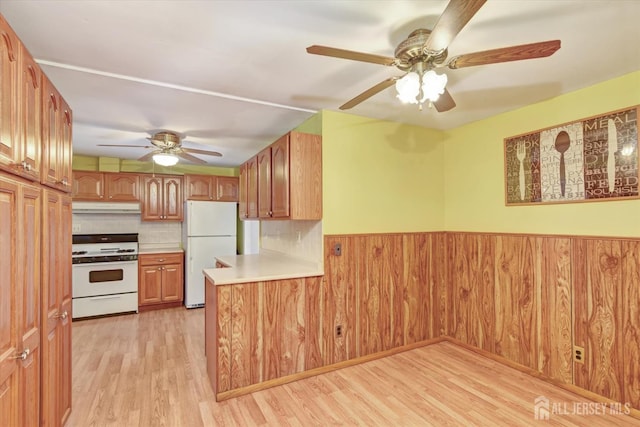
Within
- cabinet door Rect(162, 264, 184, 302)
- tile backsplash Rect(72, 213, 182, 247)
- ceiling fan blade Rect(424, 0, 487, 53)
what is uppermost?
ceiling fan blade Rect(424, 0, 487, 53)

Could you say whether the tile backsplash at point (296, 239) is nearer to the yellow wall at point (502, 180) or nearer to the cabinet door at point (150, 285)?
the yellow wall at point (502, 180)

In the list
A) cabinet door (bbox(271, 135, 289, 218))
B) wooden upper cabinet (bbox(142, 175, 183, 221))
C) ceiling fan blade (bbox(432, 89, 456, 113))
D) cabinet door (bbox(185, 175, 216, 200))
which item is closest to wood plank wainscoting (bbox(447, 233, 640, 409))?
ceiling fan blade (bbox(432, 89, 456, 113))

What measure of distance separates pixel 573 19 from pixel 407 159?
184 cm

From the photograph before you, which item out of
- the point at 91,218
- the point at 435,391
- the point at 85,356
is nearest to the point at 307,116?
the point at 435,391

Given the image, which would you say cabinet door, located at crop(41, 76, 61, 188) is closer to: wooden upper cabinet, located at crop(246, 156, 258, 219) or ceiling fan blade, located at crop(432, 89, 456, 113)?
wooden upper cabinet, located at crop(246, 156, 258, 219)

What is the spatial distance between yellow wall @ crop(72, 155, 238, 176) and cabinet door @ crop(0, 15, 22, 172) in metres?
4.03

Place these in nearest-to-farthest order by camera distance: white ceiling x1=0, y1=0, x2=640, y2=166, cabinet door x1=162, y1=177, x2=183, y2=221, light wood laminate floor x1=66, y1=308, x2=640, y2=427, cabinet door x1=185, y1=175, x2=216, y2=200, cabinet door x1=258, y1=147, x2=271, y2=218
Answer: white ceiling x1=0, y1=0, x2=640, y2=166
light wood laminate floor x1=66, y1=308, x2=640, y2=427
cabinet door x1=258, y1=147, x2=271, y2=218
cabinet door x1=162, y1=177, x2=183, y2=221
cabinet door x1=185, y1=175, x2=216, y2=200

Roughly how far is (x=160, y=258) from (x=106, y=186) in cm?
140

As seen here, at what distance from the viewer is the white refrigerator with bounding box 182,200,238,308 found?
4766 millimetres

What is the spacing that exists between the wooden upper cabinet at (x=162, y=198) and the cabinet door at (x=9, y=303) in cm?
394

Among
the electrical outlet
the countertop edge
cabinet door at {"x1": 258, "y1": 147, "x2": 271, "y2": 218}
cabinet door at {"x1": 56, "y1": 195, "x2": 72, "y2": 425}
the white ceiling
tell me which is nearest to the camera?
the white ceiling

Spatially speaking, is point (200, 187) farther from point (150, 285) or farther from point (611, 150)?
point (611, 150)

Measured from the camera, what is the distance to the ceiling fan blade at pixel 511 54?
1329 millimetres

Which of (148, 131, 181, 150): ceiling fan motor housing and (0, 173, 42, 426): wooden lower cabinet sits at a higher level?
(148, 131, 181, 150): ceiling fan motor housing
